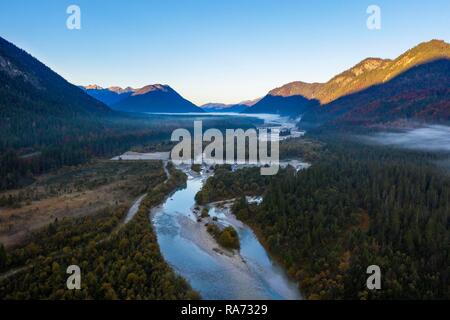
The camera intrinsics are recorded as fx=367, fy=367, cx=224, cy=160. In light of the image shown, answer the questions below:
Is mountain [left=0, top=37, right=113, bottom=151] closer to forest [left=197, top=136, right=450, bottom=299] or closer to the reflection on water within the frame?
the reflection on water

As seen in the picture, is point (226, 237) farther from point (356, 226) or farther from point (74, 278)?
point (74, 278)

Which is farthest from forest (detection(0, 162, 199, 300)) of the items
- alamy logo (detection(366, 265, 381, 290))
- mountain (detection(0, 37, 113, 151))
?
mountain (detection(0, 37, 113, 151))

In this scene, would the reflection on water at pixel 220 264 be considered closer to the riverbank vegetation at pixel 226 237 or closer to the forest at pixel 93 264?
the riverbank vegetation at pixel 226 237

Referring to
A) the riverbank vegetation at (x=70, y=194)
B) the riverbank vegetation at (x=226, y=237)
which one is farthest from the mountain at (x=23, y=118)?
the riverbank vegetation at (x=226, y=237)

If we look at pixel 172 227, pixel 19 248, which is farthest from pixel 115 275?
pixel 172 227

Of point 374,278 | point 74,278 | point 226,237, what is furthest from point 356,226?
point 74,278
